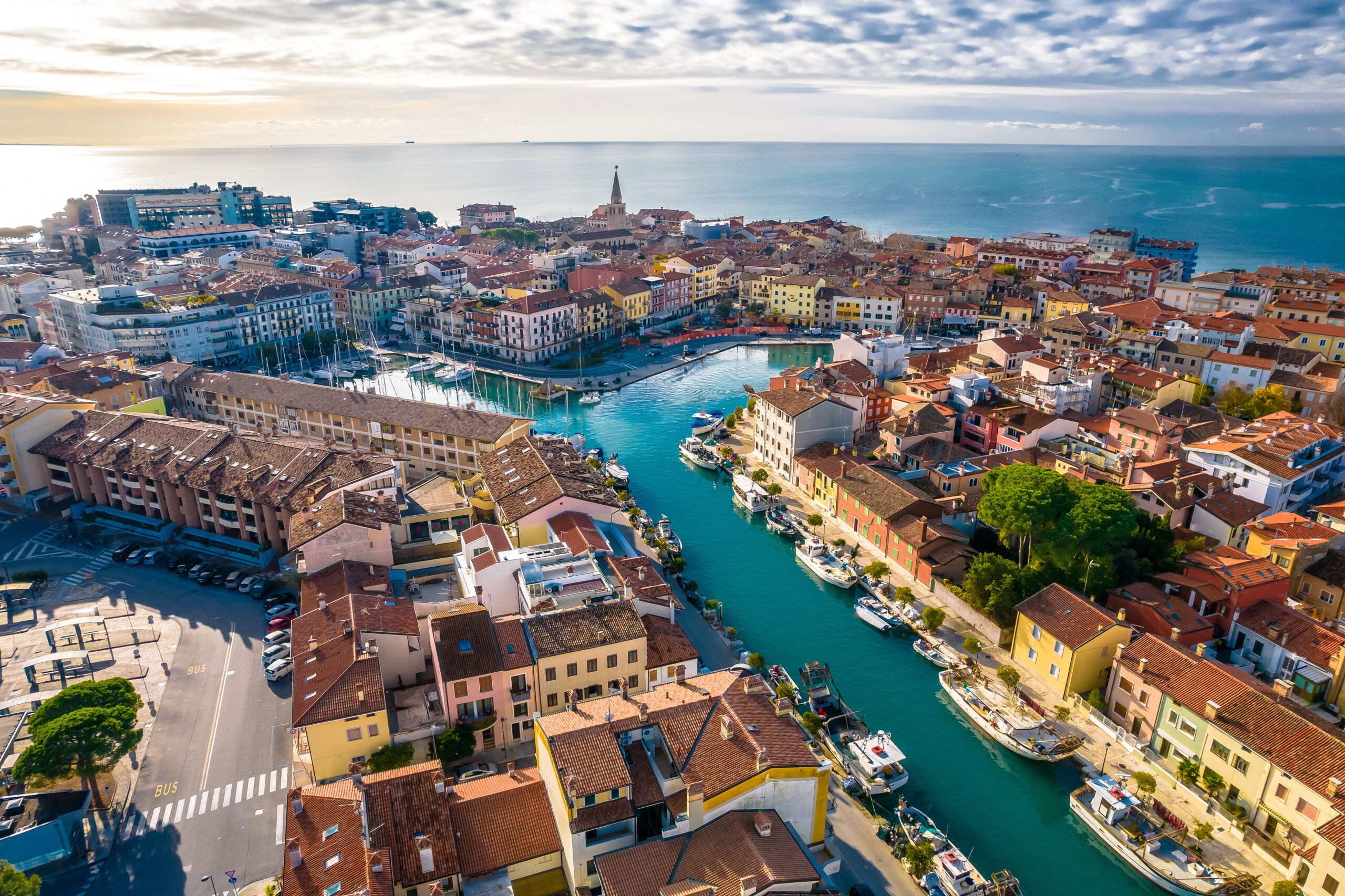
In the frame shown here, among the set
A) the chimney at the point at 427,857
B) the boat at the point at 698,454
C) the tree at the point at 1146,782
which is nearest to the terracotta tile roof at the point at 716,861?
the chimney at the point at 427,857

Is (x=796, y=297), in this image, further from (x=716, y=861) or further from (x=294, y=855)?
(x=294, y=855)

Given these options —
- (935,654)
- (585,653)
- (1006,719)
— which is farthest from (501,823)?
(935,654)

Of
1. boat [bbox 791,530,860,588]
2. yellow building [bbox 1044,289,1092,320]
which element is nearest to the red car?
boat [bbox 791,530,860,588]

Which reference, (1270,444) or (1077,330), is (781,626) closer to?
(1270,444)

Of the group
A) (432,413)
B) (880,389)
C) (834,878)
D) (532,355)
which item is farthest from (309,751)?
(532,355)

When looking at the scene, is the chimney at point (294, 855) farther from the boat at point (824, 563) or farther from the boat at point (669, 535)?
the boat at point (824, 563)

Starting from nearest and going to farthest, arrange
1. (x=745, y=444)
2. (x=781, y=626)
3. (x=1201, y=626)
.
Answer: (x=1201, y=626), (x=781, y=626), (x=745, y=444)
